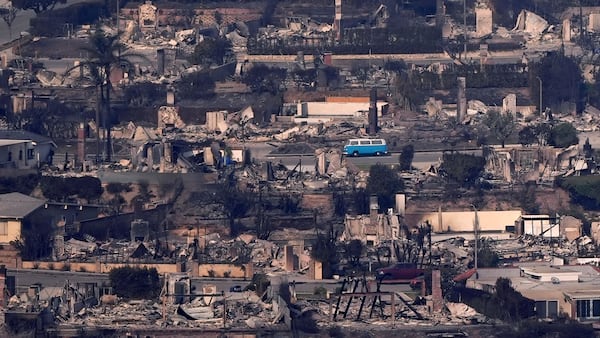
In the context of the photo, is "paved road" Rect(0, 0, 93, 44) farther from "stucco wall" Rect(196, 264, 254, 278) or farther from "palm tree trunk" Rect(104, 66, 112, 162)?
"stucco wall" Rect(196, 264, 254, 278)

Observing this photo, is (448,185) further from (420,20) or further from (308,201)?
(420,20)

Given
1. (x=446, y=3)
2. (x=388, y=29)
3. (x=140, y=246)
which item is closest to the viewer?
(x=140, y=246)

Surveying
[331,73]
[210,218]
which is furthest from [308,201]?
[331,73]

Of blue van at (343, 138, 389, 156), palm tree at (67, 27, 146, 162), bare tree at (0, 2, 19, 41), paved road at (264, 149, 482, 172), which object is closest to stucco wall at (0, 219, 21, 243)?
paved road at (264, 149, 482, 172)

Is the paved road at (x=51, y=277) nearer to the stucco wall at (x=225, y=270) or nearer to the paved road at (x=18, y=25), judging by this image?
the stucco wall at (x=225, y=270)

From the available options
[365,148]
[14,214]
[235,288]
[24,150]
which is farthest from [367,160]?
Result: [235,288]

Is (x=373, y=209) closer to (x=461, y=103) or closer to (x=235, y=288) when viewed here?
(x=235, y=288)
